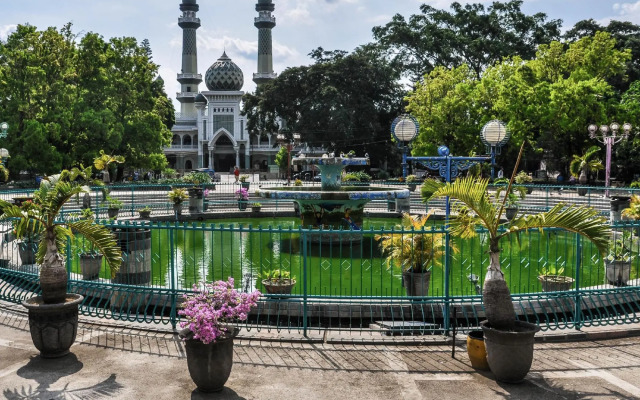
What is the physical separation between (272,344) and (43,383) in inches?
120

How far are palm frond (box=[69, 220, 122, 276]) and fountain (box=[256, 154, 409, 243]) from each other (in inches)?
331

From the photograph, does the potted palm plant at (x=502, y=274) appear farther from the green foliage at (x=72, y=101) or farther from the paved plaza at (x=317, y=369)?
the green foliage at (x=72, y=101)

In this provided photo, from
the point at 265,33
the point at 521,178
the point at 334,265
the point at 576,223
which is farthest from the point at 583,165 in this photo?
the point at 265,33

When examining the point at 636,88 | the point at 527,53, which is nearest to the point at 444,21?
the point at 527,53

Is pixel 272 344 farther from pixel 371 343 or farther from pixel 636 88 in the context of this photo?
pixel 636 88

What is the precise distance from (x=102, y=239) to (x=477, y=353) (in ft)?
17.9

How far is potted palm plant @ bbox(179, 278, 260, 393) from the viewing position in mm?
6324

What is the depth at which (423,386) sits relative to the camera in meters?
6.77

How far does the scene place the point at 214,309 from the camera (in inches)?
257

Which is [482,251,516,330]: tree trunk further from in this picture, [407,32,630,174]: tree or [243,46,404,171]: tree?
[243,46,404,171]: tree

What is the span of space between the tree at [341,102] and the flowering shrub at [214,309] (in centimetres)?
4404

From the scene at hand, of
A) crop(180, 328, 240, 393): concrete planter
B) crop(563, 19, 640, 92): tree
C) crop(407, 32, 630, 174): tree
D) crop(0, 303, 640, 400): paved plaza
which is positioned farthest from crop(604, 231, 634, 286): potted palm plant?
crop(563, 19, 640, 92): tree

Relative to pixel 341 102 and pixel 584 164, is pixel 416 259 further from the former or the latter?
pixel 341 102

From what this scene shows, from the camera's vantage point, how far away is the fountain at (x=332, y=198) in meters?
16.4
